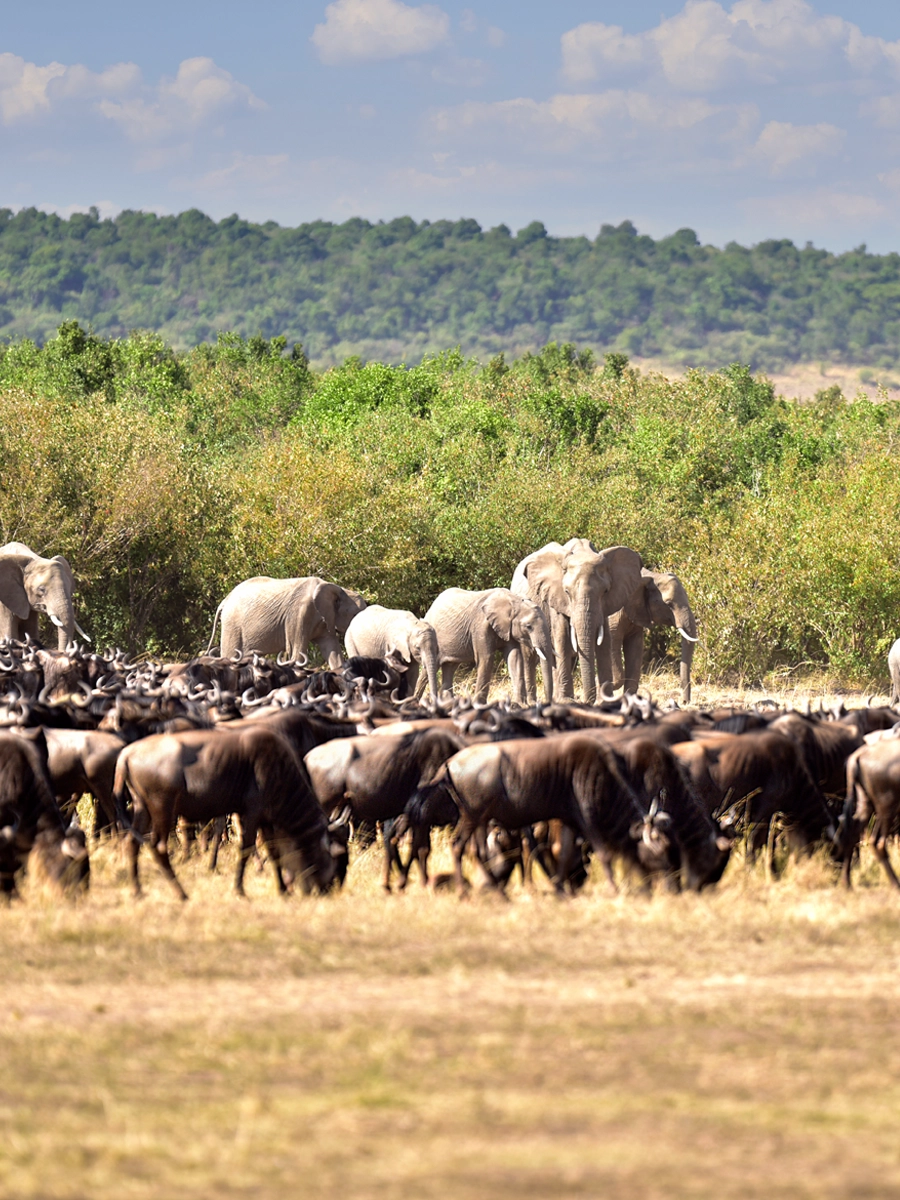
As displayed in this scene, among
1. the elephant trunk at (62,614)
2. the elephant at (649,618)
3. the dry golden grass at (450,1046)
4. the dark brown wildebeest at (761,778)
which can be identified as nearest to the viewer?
the dry golden grass at (450,1046)

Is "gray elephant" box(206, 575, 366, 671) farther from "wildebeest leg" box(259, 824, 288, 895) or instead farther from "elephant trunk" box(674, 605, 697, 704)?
"wildebeest leg" box(259, 824, 288, 895)

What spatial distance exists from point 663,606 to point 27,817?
18623 millimetres

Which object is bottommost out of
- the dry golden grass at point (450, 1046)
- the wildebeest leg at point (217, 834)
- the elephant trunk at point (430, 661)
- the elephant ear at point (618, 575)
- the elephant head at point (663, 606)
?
the wildebeest leg at point (217, 834)

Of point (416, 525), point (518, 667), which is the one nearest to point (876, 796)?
point (518, 667)

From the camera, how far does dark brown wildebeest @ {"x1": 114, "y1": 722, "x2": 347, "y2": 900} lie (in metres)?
12.3

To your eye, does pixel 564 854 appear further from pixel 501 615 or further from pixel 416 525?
pixel 416 525

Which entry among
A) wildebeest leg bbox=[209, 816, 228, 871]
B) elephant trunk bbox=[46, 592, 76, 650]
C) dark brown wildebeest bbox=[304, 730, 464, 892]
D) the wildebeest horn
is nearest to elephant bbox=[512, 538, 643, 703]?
elephant trunk bbox=[46, 592, 76, 650]

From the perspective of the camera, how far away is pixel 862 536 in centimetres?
3322

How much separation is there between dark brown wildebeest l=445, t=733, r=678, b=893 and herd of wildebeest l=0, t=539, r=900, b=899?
0.04 ft

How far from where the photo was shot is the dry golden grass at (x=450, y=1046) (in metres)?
6.51

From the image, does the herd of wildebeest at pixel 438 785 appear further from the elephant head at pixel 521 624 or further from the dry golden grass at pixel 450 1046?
the elephant head at pixel 521 624

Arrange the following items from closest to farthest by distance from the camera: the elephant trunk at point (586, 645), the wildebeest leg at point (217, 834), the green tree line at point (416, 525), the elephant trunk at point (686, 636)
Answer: the wildebeest leg at point (217, 834)
the elephant trunk at point (586, 645)
the elephant trunk at point (686, 636)
the green tree line at point (416, 525)

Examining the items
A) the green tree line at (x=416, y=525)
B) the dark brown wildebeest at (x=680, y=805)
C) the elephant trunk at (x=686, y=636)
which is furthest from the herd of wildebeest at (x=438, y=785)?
the green tree line at (x=416, y=525)

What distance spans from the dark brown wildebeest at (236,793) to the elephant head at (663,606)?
55.3 feet
